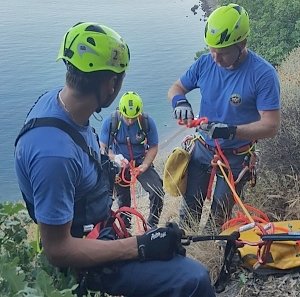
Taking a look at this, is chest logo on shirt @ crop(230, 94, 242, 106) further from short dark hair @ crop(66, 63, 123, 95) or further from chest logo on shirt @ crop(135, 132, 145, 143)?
chest logo on shirt @ crop(135, 132, 145, 143)

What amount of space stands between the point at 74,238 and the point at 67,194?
259 millimetres

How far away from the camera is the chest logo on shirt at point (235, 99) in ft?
14.4

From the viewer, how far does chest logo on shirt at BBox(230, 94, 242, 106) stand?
4379mm

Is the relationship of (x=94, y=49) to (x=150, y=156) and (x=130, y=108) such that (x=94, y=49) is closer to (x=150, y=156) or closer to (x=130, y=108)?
(x=130, y=108)

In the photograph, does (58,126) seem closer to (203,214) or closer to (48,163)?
(48,163)

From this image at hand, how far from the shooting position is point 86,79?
267cm

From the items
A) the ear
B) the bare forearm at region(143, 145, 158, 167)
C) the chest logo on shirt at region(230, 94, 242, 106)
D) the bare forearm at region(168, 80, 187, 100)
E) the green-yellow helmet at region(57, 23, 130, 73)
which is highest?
the green-yellow helmet at region(57, 23, 130, 73)

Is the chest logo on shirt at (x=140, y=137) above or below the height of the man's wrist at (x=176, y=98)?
below

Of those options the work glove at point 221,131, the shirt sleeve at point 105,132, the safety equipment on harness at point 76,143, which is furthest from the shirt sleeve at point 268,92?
the shirt sleeve at point 105,132

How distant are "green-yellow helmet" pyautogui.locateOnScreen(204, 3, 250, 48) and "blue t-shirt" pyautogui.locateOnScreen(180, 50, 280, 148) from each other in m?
0.23

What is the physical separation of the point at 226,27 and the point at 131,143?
116 inches

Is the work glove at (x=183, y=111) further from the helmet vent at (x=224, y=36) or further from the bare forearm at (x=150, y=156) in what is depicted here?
the bare forearm at (x=150, y=156)

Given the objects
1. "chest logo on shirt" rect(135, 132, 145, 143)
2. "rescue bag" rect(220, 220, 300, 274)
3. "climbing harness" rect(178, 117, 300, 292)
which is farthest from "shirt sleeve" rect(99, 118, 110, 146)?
"rescue bag" rect(220, 220, 300, 274)

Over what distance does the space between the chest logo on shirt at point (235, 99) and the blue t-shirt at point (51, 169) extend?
2.03 m
